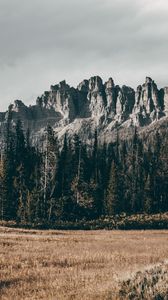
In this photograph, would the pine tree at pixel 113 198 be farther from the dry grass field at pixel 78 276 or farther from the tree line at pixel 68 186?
the dry grass field at pixel 78 276

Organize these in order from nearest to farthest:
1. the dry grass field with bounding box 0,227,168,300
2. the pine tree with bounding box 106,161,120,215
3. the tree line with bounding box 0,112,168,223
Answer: the dry grass field with bounding box 0,227,168,300, the tree line with bounding box 0,112,168,223, the pine tree with bounding box 106,161,120,215

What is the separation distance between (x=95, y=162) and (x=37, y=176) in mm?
25822

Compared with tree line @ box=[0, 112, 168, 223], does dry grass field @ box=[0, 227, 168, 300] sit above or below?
below

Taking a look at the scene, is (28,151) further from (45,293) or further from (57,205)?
(45,293)

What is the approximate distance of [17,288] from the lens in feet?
52.6

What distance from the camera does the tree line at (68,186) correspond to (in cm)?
8031

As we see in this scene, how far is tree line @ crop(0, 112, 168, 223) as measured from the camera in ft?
263

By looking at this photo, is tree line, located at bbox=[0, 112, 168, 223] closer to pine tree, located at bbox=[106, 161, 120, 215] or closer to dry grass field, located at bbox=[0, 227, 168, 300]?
pine tree, located at bbox=[106, 161, 120, 215]

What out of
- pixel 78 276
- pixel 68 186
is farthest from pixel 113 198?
pixel 78 276

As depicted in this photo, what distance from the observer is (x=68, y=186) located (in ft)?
301

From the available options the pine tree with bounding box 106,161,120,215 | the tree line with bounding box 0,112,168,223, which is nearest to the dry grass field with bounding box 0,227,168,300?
the tree line with bounding box 0,112,168,223

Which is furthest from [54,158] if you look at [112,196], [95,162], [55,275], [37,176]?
[55,275]

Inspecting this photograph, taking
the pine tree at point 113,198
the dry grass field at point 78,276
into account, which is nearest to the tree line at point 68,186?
the pine tree at point 113,198

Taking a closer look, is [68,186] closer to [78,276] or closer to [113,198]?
[113,198]
